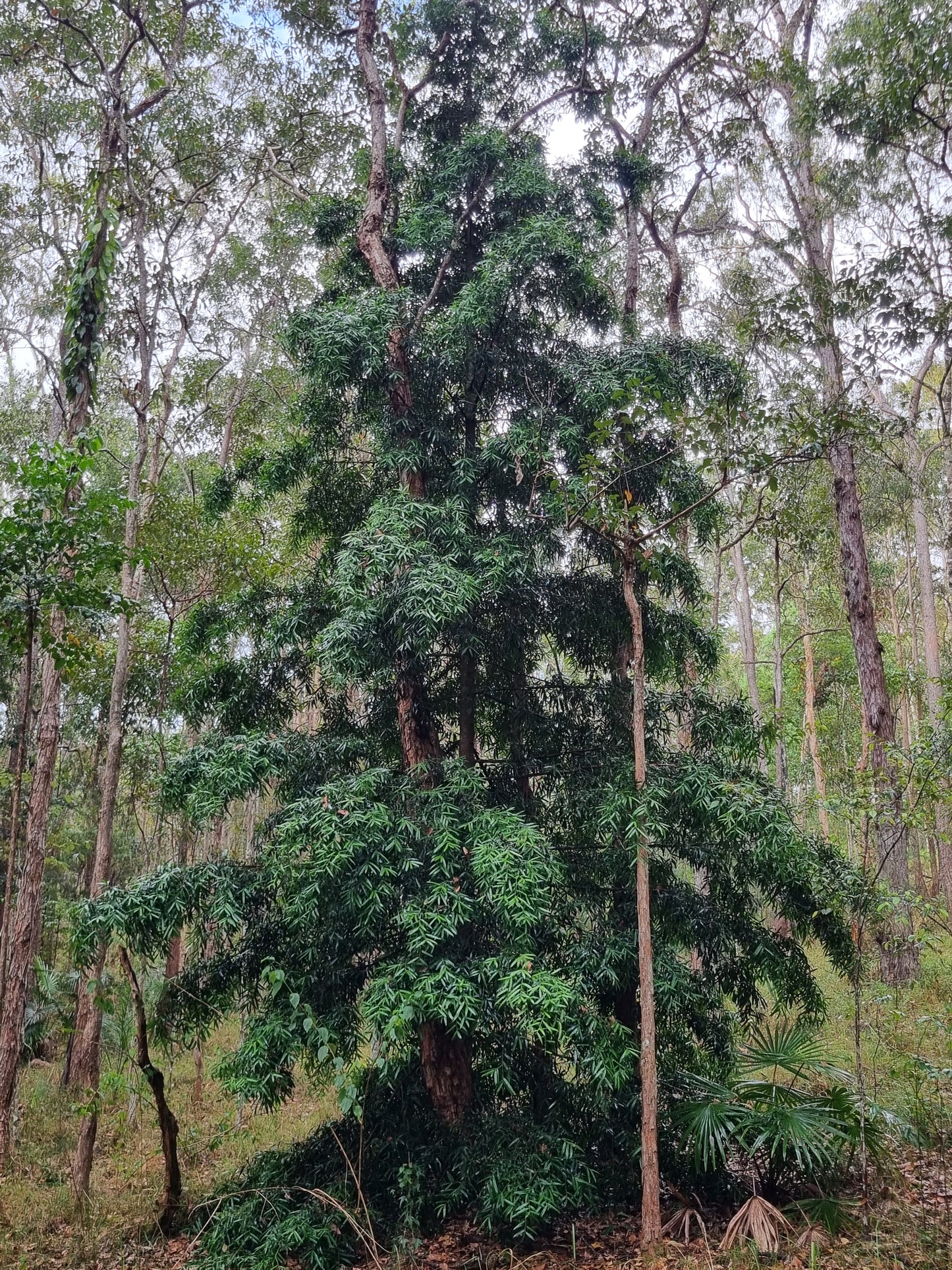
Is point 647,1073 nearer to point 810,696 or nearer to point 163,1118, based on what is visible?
point 163,1118

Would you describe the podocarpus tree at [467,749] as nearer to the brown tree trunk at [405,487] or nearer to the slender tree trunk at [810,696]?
the brown tree trunk at [405,487]

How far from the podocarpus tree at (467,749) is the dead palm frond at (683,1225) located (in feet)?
1.67

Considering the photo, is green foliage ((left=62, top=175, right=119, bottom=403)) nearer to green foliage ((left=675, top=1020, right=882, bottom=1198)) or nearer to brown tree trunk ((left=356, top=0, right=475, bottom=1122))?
brown tree trunk ((left=356, top=0, right=475, bottom=1122))

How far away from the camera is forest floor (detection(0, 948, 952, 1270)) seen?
5.44m

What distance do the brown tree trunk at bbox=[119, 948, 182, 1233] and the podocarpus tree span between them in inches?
13.5

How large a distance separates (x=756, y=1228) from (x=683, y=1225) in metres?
0.77

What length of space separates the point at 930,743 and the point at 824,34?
33.5ft

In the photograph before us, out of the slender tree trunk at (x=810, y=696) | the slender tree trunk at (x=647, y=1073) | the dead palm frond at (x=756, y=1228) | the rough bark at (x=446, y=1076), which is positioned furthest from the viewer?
the slender tree trunk at (x=810, y=696)

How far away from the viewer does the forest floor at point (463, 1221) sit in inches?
214

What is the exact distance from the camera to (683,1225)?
5.83 meters

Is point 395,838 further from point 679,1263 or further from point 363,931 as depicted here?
point 679,1263

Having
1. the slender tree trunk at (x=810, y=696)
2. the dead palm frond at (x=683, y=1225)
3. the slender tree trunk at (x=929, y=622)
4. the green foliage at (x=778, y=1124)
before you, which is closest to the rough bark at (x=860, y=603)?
the slender tree trunk at (x=929, y=622)

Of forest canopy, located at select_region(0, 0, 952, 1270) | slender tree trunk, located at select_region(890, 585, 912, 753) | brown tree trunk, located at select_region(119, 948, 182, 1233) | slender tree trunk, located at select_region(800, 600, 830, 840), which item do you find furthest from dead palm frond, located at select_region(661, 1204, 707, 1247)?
slender tree trunk, located at select_region(890, 585, 912, 753)

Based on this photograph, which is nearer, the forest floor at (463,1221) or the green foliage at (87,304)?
the forest floor at (463,1221)
